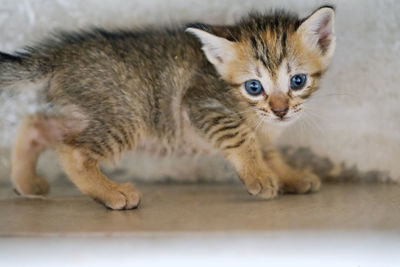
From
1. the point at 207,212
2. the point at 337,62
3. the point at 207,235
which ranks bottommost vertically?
the point at 207,235

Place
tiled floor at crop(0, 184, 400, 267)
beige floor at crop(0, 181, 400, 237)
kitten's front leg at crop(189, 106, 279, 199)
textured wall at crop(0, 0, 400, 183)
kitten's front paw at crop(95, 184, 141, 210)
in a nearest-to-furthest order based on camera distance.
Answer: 1. tiled floor at crop(0, 184, 400, 267)
2. beige floor at crop(0, 181, 400, 237)
3. kitten's front paw at crop(95, 184, 141, 210)
4. kitten's front leg at crop(189, 106, 279, 199)
5. textured wall at crop(0, 0, 400, 183)

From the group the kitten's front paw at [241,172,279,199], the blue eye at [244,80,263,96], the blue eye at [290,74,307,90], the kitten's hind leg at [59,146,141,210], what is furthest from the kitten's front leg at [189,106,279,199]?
the kitten's hind leg at [59,146,141,210]

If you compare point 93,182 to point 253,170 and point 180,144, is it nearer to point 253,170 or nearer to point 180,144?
point 180,144

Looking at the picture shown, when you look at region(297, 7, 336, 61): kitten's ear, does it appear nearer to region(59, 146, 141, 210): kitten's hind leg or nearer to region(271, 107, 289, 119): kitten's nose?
region(271, 107, 289, 119): kitten's nose

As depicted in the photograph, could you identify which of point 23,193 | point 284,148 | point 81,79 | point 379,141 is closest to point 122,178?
point 23,193

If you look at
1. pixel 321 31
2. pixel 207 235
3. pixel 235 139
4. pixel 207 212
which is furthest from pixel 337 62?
pixel 207 235
